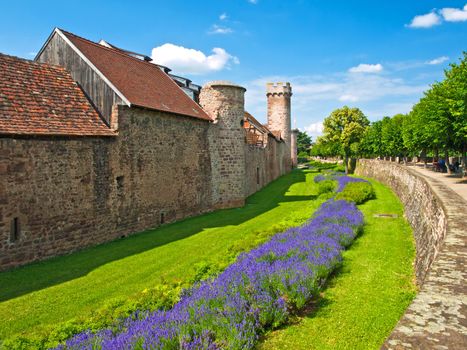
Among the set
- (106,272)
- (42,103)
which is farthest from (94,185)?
(106,272)

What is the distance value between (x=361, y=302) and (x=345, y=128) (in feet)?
144

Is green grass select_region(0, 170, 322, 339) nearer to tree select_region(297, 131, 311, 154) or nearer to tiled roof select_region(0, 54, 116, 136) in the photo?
tiled roof select_region(0, 54, 116, 136)

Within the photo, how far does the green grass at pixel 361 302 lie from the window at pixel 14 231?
8.85 metres

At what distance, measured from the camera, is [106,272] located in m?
10.7

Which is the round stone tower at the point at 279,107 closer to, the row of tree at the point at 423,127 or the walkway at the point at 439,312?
the row of tree at the point at 423,127

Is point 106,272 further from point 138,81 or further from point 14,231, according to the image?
point 138,81

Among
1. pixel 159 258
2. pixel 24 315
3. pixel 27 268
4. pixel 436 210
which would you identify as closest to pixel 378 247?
pixel 436 210

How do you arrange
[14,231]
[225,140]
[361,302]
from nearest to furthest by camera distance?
[361,302] < [14,231] < [225,140]

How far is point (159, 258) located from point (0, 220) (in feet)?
15.7

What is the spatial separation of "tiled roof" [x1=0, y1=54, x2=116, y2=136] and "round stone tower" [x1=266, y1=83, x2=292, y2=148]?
129ft

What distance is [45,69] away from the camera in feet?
48.9

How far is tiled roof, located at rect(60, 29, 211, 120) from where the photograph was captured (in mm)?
16172

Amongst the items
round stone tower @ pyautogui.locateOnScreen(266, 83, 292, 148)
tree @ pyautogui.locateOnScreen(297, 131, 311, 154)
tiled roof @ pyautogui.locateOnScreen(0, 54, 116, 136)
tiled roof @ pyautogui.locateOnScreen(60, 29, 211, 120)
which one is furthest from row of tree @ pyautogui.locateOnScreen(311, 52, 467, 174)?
tree @ pyautogui.locateOnScreen(297, 131, 311, 154)

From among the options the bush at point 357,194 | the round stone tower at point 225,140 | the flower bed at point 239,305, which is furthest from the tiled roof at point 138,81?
the flower bed at point 239,305
